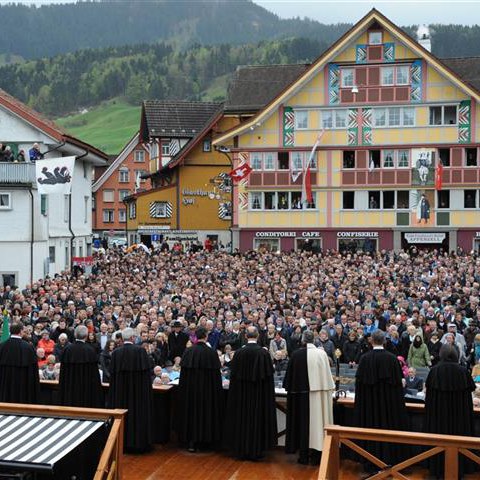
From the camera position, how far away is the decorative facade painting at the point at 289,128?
44875mm

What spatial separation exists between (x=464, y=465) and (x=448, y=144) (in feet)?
116

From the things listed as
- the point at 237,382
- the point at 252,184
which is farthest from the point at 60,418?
the point at 252,184

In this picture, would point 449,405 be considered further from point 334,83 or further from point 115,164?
point 115,164

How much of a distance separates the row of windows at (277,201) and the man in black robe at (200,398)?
34.7 m

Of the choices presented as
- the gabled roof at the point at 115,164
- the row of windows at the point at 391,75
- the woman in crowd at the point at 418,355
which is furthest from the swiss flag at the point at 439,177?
the gabled roof at the point at 115,164

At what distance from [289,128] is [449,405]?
3610cm

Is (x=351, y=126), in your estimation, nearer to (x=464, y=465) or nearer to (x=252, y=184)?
(x=252, y=184)

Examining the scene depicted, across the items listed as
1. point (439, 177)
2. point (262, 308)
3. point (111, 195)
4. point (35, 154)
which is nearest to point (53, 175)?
point (35, 154)

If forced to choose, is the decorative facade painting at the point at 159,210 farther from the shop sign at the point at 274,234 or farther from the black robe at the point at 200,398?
the black robe at the point at 200,398

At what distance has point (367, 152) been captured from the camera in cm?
4428

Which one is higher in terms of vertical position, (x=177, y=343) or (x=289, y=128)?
(x=289, y=128)

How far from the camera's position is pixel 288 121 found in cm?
4494

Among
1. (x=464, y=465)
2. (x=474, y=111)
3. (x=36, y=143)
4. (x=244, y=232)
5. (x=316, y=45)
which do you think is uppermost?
(x=316, y=45)

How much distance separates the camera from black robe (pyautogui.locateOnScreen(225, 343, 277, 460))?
10.6m
